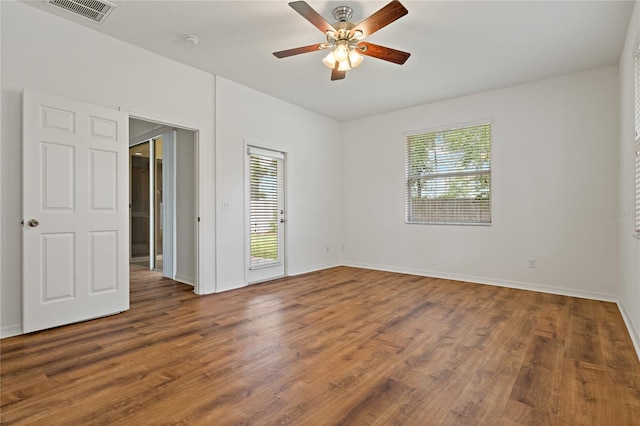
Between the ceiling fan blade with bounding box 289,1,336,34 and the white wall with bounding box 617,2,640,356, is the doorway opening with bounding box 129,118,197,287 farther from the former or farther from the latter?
the white wall with bounding box 617,2,640,356

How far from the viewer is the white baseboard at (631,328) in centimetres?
252

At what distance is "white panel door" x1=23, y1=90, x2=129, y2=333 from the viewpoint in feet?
9.31

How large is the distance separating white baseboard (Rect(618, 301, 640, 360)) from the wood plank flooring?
0.18 feet

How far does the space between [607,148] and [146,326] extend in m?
5.47

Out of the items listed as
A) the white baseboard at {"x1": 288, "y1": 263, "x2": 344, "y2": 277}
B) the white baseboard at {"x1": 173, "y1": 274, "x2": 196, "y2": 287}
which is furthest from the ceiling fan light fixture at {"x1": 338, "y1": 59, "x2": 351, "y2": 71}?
the white baseboard at {"x1": 173, "y1": 274, "x2": 196, "y2": 287}

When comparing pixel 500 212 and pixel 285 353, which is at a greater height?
pixel 500 212

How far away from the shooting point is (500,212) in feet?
15.5

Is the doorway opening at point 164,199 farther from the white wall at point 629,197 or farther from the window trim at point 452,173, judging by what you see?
the white wall at point 629,197

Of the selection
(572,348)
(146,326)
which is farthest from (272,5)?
(572,348)

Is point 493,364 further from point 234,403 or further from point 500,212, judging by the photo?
point 500,212

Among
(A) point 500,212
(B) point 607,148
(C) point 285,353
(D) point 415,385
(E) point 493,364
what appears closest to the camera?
(D) point 415,385

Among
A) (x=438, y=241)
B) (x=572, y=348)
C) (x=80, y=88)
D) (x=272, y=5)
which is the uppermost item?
(x=272, y=5)

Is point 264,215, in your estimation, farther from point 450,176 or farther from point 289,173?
point 450,176

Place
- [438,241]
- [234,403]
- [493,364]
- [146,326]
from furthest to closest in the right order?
[438,241] → [146,326] → [493,364] → [234,403]
